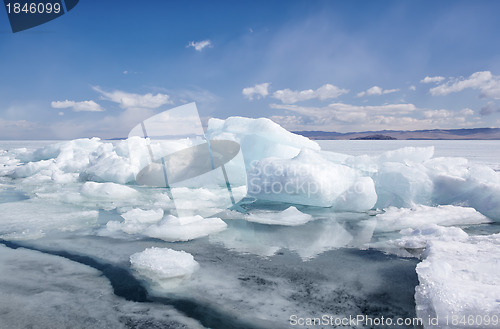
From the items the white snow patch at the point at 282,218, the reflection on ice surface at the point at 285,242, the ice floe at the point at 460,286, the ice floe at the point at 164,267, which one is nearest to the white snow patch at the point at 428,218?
the reflection on ice surface at the point at 285,242

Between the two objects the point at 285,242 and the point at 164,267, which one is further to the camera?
the point at 285,242

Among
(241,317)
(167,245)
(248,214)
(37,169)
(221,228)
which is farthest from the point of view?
(37,169)

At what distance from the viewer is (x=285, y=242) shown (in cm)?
392

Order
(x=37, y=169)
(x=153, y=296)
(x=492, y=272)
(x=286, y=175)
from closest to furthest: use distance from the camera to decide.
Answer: (x=153, y=296) → (x=492, y=272) → (x=286, y=175) → (x=37, y=169)

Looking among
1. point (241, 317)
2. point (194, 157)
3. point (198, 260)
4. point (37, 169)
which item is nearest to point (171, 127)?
point (194, 157)

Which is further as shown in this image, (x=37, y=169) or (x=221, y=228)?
(x=37, y=169)

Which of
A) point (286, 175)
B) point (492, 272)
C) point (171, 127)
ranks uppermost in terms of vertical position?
point (171, 127)

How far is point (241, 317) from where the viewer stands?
2207 millimetres

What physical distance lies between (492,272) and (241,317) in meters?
2.15

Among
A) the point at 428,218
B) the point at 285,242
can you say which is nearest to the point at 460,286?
the point at 285,242

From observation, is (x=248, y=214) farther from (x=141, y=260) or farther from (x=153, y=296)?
(x=153, y=296)

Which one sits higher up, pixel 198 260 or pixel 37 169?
pixel 37 169

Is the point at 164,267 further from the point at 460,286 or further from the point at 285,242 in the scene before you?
the point at 460,286

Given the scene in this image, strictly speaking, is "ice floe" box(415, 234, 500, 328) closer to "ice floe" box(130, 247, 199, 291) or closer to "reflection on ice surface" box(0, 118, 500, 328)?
"reflection on ice surface" box(0, 118, 500, 328)
